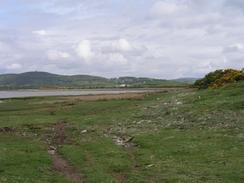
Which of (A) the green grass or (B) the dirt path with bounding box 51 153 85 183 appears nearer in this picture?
(A) the green grass

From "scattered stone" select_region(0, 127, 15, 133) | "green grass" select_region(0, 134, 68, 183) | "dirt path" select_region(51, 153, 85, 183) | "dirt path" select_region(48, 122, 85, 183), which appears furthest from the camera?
"scattered stone" select_region(0, 127, 15, 133)

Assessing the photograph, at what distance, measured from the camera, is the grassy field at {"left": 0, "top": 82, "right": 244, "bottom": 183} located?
2567 cm

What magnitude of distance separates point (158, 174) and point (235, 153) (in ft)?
25.9

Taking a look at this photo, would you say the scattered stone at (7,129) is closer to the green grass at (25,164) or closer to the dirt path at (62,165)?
the dirt path at (62,165)

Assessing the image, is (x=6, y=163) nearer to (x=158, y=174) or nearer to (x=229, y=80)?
(x=158, y=174)

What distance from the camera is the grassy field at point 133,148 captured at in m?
25.7

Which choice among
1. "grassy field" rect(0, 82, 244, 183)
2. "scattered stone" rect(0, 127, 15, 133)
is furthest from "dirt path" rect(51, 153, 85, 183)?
"scattered stone" rect(0, 127, 15, 133)

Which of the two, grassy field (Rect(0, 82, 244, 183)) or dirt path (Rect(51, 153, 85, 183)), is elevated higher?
grassy field (Rect(0, 82, 244, 183))

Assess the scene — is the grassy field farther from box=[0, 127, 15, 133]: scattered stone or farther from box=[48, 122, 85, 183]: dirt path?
box=[0, 127, 15, 133]: scattered stone

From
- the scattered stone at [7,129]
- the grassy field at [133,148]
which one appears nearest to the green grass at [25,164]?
the grassy field at [133,148]

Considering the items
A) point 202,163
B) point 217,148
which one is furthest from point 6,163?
point 217,148

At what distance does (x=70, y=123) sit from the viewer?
58.8 meters

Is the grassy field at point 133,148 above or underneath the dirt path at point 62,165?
above

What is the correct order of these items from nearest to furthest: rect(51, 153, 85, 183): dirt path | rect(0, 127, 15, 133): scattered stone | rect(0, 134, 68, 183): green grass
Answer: rect(0, 134, 68, 183): green grass
rect(51, 153, 85, 183): dirt path
rect(0, 127, 15, 133): scattered stone
